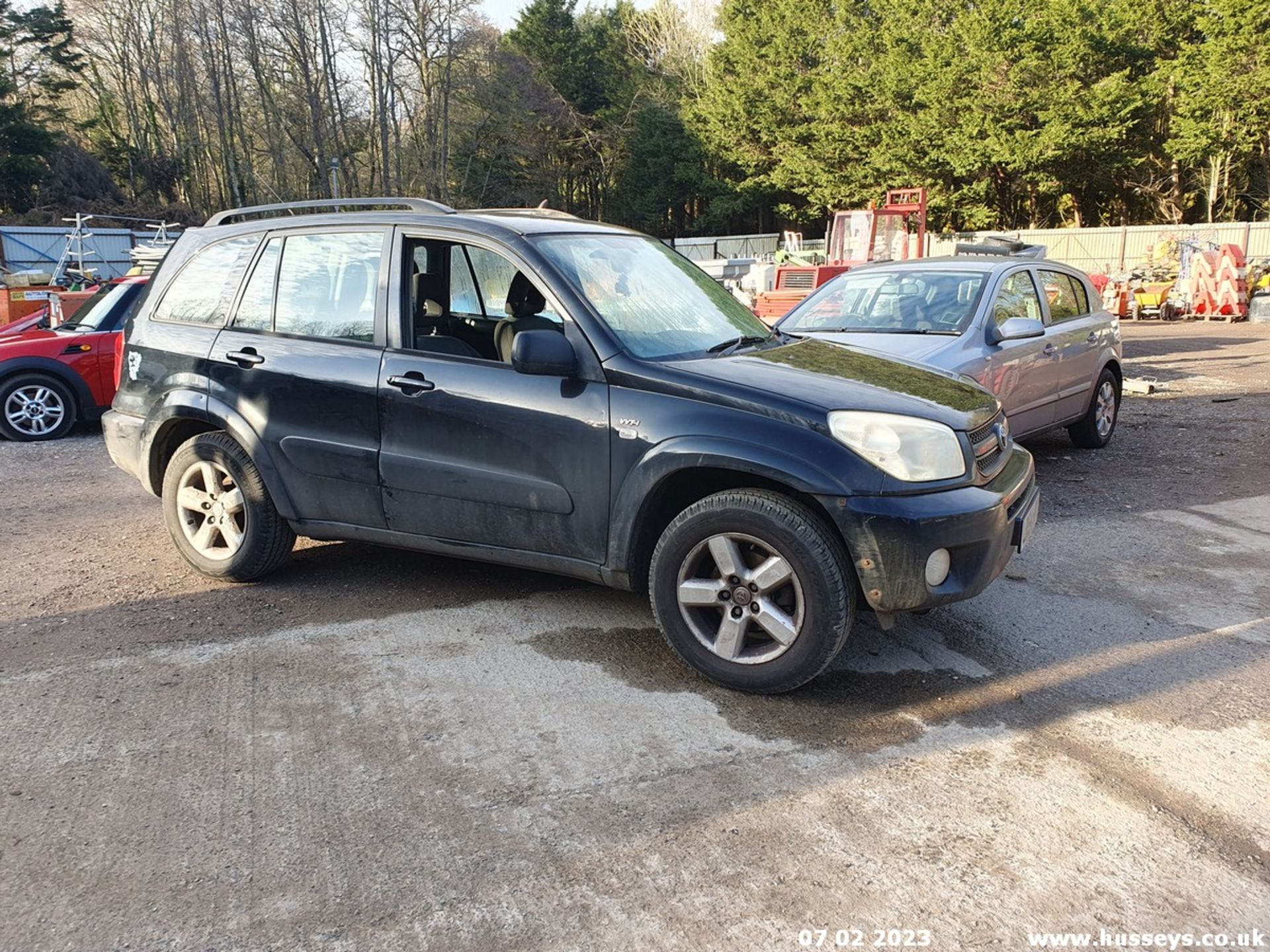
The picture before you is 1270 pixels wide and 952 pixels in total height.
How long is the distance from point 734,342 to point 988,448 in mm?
1201

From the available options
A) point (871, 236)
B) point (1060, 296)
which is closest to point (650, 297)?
point (1060, 296)

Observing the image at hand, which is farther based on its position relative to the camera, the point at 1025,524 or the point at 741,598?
the point at 1025,524

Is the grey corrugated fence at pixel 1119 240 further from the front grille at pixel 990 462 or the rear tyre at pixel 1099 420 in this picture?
the front grille at pixel 990 462

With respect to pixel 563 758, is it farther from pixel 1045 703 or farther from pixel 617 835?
pixel 1045 703

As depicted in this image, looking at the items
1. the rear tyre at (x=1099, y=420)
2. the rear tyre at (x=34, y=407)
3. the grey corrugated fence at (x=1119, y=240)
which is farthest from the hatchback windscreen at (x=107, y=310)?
the grey corrugated fence at (x=1119, y=240)

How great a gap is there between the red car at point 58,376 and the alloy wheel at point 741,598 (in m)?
7.81

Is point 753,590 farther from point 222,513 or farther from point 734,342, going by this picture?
point 222,513

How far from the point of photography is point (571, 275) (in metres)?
4.22

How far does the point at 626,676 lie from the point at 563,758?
2.33 ft

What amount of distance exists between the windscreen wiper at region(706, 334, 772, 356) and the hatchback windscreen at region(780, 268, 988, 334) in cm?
268

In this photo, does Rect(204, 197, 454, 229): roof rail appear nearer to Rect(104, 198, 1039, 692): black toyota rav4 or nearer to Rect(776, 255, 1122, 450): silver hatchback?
Rect(104, 198, 1039, 692): black toyota rav4

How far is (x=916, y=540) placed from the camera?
11.5ft

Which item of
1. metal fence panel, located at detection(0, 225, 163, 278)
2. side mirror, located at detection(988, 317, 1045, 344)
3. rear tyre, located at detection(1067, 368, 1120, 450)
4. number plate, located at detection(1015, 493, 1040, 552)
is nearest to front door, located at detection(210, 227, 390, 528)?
number plate, located at detection(1015, 493, 1040, 552)
